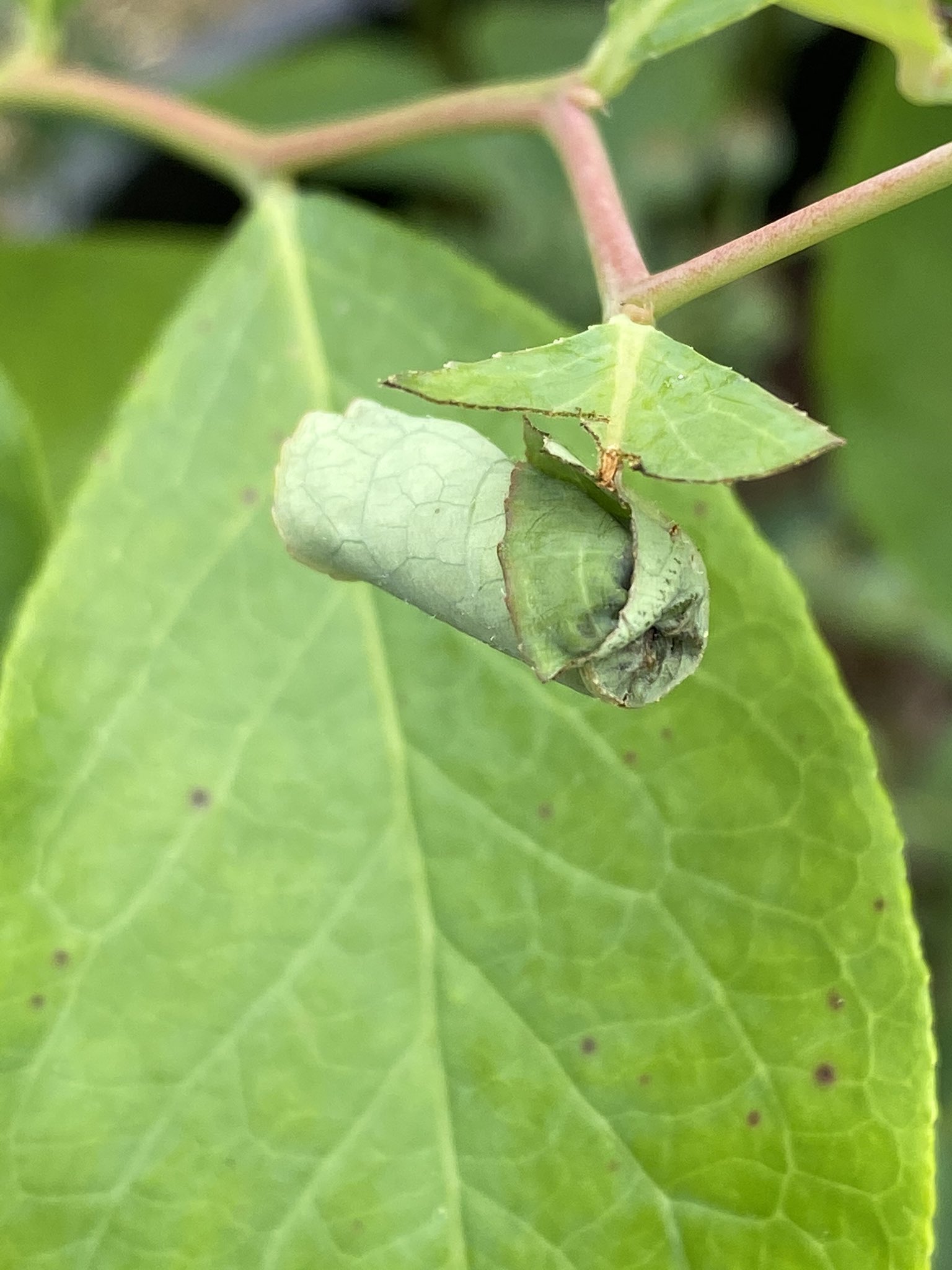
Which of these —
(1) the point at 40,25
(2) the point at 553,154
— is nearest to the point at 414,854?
(1) the point at 40,25

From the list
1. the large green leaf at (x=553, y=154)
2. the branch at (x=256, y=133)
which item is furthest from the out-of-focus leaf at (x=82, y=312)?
the large green leaf at (x=553, y=154)

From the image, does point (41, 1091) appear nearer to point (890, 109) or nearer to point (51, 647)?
point (51, 647)

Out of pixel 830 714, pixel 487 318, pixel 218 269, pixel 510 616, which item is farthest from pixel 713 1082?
pixel 218 269

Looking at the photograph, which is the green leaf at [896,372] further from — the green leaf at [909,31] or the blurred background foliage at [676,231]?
the green leaf at [909,31]

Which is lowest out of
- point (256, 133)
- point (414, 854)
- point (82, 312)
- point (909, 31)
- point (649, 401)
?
point (82, 312)

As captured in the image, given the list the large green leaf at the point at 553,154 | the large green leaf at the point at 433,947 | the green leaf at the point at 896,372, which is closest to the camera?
the large green leaf at the point at 433,947

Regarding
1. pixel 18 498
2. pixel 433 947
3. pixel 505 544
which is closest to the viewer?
pixel 505 544

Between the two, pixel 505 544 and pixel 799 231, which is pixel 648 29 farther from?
pixel 505 544
